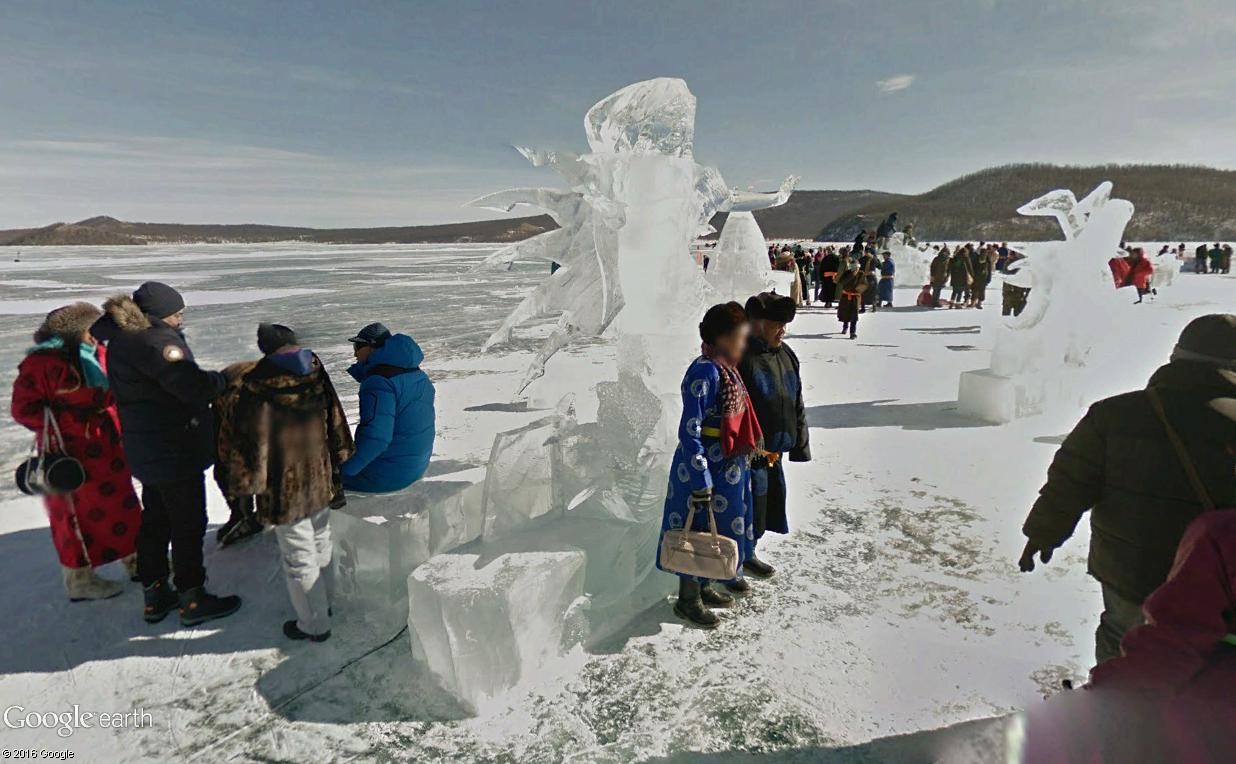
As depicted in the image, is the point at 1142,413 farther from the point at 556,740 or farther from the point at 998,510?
the point at 998,510

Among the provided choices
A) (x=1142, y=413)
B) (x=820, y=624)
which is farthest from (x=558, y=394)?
(x=1142, y=413)

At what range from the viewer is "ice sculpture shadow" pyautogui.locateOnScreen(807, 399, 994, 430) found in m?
6.62

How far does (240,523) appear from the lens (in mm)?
4168

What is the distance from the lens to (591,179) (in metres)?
3.60

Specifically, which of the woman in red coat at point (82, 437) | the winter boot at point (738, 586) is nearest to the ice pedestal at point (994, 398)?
the winter boot at point (738, 586)

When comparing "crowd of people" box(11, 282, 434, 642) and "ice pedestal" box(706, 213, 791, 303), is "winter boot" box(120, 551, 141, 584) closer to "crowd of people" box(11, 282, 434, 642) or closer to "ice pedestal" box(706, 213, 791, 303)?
"crowd of people" box(11, 282, 434, 642)

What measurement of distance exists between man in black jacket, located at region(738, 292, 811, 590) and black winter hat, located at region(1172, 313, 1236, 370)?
5.73ft

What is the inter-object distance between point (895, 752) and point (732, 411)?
4.87 feet

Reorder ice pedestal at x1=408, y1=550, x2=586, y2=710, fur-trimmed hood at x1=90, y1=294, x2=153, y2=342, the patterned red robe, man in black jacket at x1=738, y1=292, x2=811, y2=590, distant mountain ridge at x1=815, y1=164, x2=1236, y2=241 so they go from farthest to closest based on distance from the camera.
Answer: distant mountain ridge at x1=815, y1=164, x2=1236, y2=241
man in black jacket at x1=738, y1=292, x2=811, y2=590
the patterned red robe
fur-trimmed hood at x1=90, y1=294, x2=153, y2=342
ice pedestal at x1=408, y1=550, x2=586, y2=710

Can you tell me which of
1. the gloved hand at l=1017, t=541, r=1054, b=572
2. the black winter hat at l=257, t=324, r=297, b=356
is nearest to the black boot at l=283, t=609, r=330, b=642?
the black winter hat at l=257, t=324, r=297, b=356

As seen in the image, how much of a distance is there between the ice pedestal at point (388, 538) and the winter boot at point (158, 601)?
0.85 m

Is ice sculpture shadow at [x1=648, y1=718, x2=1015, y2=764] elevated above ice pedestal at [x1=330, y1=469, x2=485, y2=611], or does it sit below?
below

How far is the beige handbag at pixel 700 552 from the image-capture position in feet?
9.45

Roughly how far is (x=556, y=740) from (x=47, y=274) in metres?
40.4
